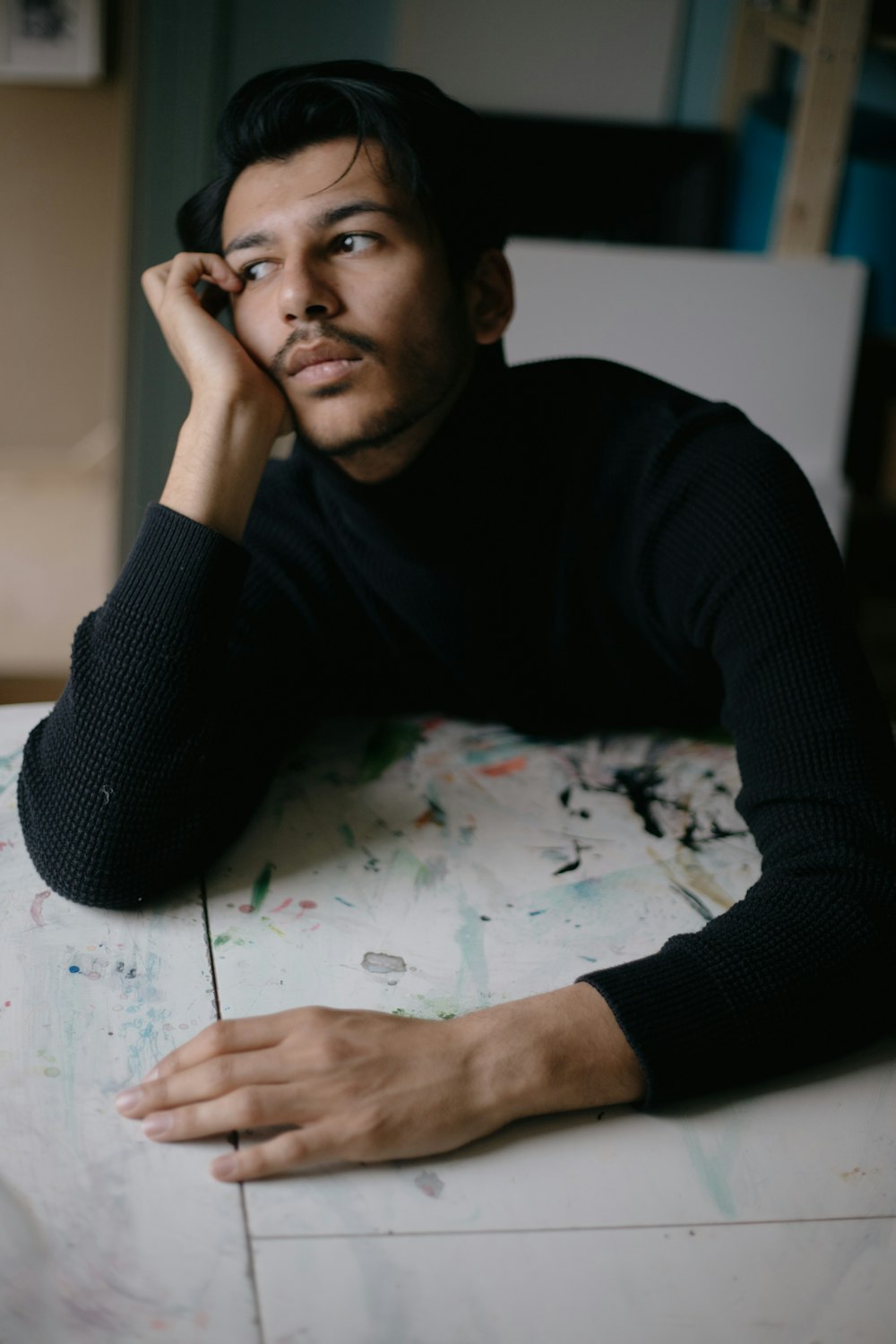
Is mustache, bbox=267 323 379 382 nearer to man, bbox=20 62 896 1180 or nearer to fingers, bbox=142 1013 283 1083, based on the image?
man, bbox=20 62 896 1180

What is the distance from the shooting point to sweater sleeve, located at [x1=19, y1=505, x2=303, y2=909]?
40.7 inches

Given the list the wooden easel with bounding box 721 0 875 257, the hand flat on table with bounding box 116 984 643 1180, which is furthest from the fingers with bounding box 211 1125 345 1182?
the wooden easel with bounding box 721 0 875 257

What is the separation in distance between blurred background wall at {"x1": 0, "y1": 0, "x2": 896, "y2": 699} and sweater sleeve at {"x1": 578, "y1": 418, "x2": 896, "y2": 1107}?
1965 mm

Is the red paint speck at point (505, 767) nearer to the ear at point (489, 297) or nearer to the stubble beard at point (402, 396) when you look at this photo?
the stubble beard at point (402, 396)

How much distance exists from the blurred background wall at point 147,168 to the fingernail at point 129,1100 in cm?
215

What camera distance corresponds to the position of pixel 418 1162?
79cm

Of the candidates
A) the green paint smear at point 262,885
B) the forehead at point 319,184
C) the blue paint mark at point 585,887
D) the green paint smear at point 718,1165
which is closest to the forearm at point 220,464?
the forehead at point 319,184

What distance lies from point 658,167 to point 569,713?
2202 mm

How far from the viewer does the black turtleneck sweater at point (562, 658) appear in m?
0.91

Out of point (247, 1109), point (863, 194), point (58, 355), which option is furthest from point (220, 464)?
point (863, 194)

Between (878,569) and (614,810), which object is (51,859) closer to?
(614,810)

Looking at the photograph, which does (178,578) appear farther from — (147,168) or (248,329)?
(147,168)

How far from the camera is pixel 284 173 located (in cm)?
126

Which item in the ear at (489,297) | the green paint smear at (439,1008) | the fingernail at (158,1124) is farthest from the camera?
the ear at (489,297)
